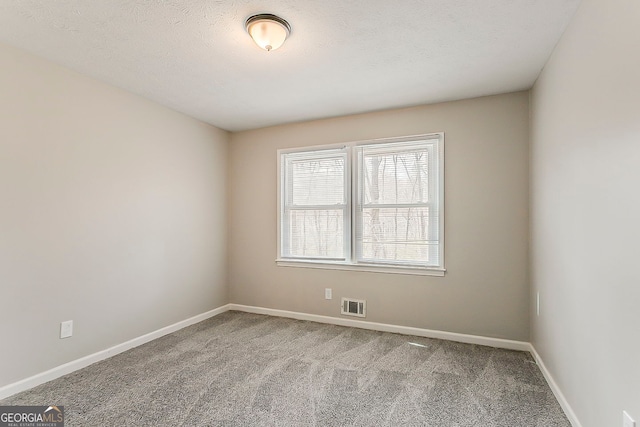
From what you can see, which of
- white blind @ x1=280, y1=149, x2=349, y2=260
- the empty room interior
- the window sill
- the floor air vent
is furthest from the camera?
white blind @ x1=280, y1=149, x2=349, y2=260

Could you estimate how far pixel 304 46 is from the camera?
2283 mm

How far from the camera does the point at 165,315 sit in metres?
3.49

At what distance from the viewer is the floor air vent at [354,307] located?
145 inches

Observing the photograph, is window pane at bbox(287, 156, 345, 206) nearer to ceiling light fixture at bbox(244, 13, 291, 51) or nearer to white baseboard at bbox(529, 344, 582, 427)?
ceiling light fixture at bbox(244, 13, 291, 51)

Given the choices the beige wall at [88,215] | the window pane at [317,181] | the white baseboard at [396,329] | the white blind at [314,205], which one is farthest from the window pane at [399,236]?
the beige wall at [88,215]

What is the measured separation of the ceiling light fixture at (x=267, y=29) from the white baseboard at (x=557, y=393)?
2853mm

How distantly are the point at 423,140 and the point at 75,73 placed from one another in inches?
126

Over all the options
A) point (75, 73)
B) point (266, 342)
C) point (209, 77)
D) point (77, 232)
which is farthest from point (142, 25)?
point (266, 342)

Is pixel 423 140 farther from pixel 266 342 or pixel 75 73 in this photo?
pixel 75 73

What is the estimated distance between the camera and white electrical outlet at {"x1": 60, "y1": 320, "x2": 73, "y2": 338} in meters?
2.56

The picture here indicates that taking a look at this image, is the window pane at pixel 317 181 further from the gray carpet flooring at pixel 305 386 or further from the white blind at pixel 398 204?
the gray carpet flooring at pixel 305 386

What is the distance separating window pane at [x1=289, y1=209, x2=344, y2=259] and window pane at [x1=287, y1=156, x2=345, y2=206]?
138mm

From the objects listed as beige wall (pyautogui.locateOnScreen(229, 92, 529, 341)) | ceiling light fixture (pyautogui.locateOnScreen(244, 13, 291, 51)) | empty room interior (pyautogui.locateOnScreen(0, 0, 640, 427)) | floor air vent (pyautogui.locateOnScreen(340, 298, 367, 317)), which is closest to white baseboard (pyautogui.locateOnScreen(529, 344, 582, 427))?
empty room interior (pyautogui.locateOnScreen(0, 0, 640, 427))

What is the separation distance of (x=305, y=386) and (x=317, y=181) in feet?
7.65
